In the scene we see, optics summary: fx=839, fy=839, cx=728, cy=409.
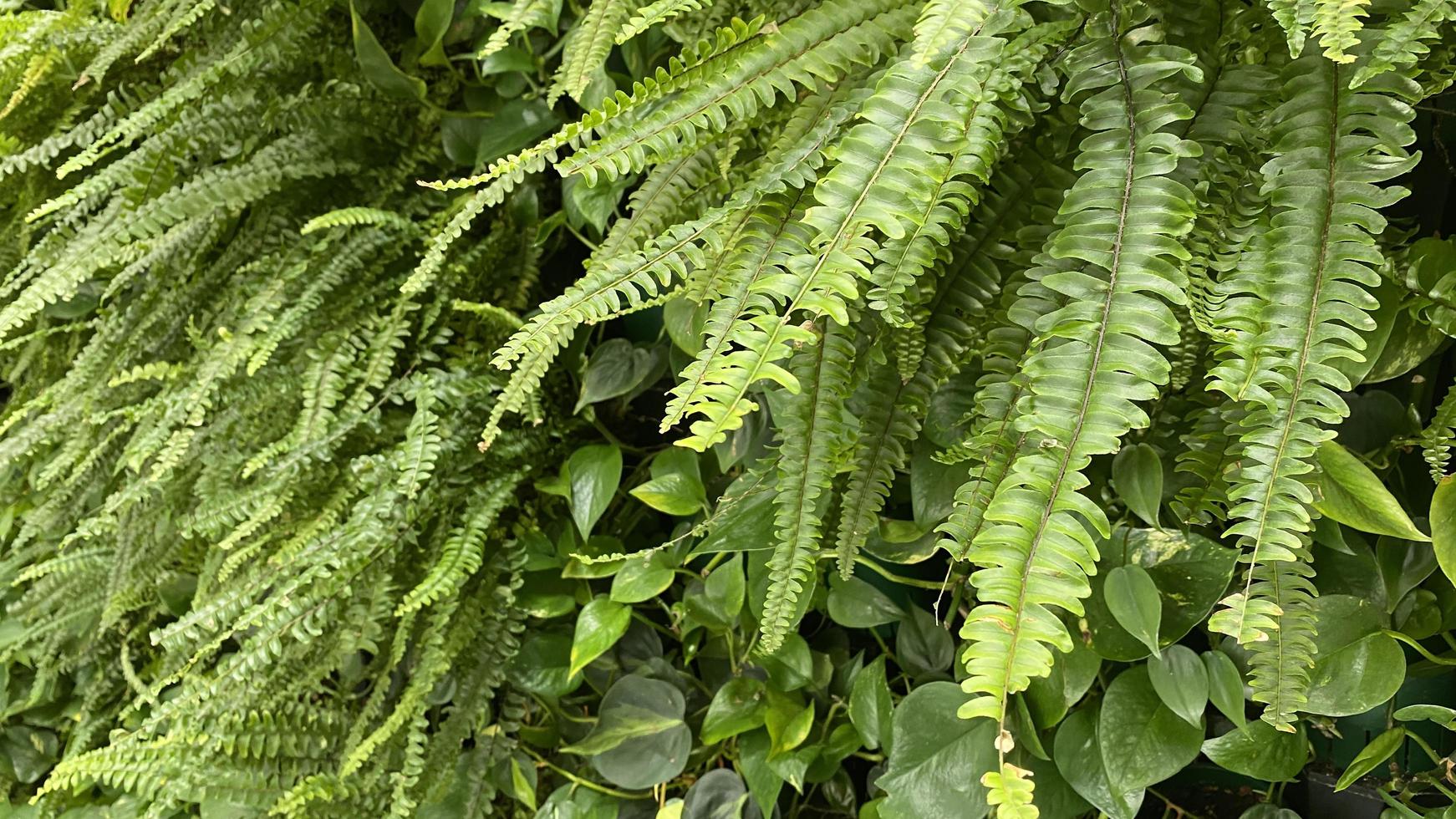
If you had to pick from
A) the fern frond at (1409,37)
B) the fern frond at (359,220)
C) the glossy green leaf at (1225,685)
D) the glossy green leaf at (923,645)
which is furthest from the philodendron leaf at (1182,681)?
the fern frond at (359,220)

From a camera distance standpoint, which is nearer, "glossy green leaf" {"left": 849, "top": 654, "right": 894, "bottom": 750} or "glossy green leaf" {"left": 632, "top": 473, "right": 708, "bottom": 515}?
"glossy green leaf" {"left": 849, "top": 654, "right": 894, "bottom": 750}

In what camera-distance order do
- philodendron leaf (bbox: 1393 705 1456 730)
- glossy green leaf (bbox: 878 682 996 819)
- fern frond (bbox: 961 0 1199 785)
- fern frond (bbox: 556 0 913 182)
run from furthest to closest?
1. glossy green leaf (bbox: 878 682 996 819)
2. philodendron leaf (bbox: 1393 705 1456 730)
3. fern frond (bbox: 556 0 913 182)
4. fern frond (bbox: 961 0 1199 785)

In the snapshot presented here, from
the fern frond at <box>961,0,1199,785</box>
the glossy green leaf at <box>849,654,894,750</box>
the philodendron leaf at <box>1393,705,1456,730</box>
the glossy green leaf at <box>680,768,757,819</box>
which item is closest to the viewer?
the fern frond at <box>961,0,1199,785</box>

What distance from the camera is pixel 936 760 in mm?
767

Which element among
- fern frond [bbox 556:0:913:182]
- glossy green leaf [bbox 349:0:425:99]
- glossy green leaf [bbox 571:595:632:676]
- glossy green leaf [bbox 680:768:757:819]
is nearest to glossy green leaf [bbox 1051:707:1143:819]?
glossy green leaf [bbox 680:768:757:819]

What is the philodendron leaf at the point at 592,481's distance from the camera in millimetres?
993

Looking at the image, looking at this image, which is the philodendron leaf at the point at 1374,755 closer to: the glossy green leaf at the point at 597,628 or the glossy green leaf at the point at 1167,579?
the glossy green leaf at the point at 1167,579

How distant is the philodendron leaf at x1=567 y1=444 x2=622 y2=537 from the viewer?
99 centimetres

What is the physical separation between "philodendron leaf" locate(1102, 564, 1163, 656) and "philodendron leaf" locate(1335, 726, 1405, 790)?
18cm

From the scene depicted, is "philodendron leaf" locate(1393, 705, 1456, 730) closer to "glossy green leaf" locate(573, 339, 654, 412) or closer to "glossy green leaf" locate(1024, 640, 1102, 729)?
"glossy green leaf" locate(1024, 640, 1102, 729)

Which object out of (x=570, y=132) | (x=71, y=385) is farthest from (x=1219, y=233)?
(x=71, y=385)

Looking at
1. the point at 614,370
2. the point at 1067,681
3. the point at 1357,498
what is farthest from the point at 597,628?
the point at 1357,498

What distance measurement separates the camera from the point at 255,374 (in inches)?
41.6

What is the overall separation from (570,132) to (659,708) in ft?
2.36
